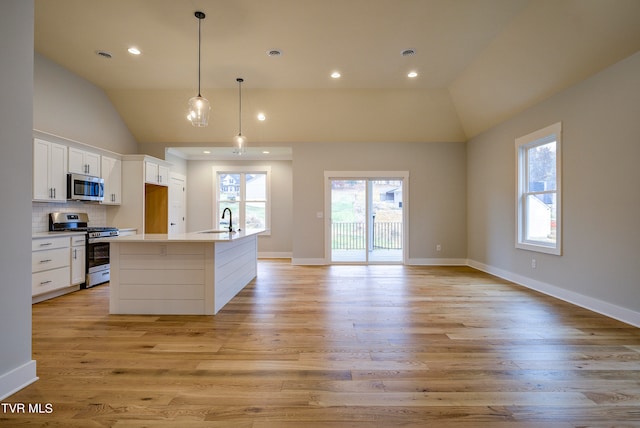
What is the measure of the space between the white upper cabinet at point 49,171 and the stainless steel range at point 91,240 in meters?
0.39

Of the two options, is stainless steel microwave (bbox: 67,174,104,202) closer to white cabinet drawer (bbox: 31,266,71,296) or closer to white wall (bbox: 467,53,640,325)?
white cabinet drawer (bbox: 31,266,71,296)

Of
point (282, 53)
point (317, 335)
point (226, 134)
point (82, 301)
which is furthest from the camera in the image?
point (226, 134)

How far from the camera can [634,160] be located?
2.96m

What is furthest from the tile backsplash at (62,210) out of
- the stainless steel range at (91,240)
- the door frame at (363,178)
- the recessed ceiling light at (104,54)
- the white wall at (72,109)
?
the door frame at (363,178)

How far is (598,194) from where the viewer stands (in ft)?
11.0

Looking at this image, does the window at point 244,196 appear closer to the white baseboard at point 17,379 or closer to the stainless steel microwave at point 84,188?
the stainless steel microwave at point 84,188

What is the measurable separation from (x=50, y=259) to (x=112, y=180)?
73.0 inches

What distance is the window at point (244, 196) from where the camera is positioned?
8031 mm

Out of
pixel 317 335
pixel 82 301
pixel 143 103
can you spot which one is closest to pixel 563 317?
pixel 317 335

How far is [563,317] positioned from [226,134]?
20.3ft

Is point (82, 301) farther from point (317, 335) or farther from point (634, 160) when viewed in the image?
point (634, 160)

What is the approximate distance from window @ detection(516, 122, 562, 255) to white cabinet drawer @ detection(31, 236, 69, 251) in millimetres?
6516

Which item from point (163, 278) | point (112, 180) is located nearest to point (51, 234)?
point (112, 180)

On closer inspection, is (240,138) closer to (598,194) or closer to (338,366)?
(338,366)
